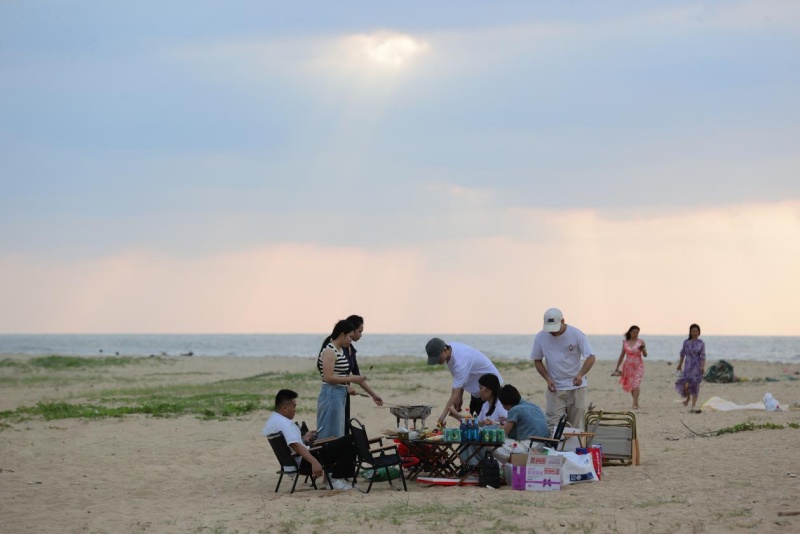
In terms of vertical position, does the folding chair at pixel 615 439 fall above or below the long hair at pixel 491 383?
below

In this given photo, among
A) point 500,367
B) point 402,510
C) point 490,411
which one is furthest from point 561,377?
point 500,367

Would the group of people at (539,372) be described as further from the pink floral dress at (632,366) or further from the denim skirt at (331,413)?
the pink floral dress at (632,366)

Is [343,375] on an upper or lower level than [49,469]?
upper

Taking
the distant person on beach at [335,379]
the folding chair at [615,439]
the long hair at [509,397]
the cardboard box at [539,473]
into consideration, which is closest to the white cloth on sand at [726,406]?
the folding chair at [615,439]

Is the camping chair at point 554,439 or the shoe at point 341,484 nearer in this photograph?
the camping chair at point 554,439

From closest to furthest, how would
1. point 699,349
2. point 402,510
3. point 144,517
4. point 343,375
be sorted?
point 402,510 → point 144,517 → point 343,375 → point 699,349

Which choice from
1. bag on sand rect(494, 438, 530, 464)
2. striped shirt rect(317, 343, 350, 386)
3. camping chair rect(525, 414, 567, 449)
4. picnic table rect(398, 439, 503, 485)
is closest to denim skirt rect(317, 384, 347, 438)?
striped shirt rect(317, 343, 350, 386)

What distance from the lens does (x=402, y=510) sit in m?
8.02

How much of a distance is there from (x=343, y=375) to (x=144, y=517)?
252cm

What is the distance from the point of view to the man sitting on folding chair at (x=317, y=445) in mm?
9219

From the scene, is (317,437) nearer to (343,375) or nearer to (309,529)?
(343,375)

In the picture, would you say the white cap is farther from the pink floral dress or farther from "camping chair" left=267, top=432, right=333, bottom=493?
the pink floral dress

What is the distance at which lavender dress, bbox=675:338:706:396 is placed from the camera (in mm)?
17422

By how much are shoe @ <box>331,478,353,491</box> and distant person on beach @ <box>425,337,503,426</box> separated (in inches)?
47.4
